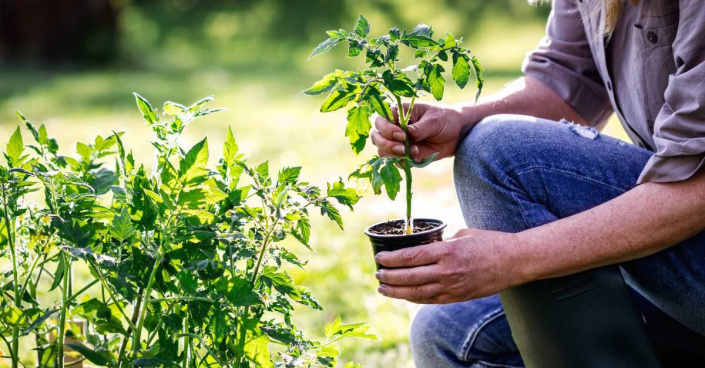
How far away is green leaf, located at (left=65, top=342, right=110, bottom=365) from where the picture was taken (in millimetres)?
1421

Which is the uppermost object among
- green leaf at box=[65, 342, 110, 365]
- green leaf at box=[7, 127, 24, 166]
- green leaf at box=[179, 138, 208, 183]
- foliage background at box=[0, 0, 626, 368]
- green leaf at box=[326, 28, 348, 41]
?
foliage background at box=[0, 0, 626, 368]

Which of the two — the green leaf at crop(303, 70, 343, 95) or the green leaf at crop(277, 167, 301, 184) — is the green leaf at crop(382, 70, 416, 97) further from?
the green leaf at crop(277, 167, 301, 184)

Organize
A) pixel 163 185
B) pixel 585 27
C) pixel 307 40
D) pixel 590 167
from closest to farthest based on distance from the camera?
pixel 163 185 → pixel 590 167 → pixel 585 27 → pixel 307 40

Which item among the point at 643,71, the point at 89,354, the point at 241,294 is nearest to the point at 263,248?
the point at 241,294

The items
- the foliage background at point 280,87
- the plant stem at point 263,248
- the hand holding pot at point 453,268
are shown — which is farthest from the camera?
the foliage background at point 280,87

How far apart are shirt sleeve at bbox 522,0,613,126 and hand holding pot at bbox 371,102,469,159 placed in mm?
459

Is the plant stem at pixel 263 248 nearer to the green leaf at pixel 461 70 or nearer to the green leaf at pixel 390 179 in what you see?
the green leaf at pixel 390 179

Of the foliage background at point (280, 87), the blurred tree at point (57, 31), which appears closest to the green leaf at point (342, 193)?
the foliage background at point (280, 87)

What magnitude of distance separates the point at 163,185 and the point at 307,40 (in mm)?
12116

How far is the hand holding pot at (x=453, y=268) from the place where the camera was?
1.56 m

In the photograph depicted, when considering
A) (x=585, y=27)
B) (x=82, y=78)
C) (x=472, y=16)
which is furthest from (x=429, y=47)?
(x=472, y=16)

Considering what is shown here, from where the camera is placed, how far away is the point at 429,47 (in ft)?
4.90

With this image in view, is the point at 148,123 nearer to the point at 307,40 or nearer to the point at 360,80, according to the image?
the point at 360,80

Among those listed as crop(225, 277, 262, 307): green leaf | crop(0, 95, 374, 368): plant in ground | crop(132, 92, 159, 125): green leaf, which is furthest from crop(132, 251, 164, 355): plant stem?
crop(132, 92, 159, 125): green leaf
